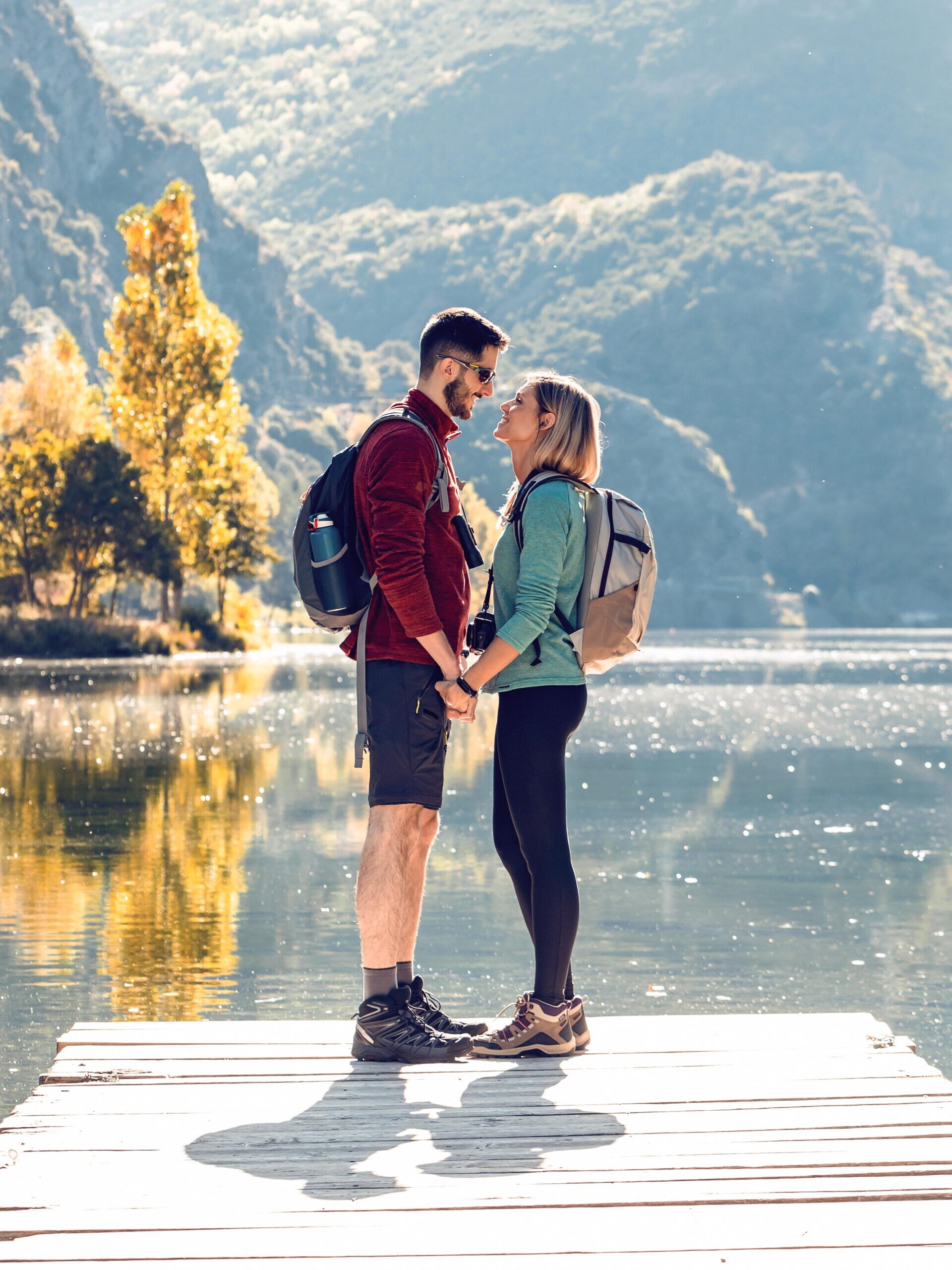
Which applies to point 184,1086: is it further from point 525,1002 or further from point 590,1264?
point 590,1264

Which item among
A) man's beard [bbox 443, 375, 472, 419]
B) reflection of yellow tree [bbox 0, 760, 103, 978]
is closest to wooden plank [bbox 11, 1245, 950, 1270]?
man's beard [bbox 443, 375, 472, 419]

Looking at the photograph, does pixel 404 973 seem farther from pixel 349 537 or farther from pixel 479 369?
pixel 479 369

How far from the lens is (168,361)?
51.8 m

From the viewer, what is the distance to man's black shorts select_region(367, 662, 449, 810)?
5.21 m

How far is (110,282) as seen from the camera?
17700 cm

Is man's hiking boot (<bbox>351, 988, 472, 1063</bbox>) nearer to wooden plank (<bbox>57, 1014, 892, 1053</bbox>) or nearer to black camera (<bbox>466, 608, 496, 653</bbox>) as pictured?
wooden plank (<bbox>57, 1014, 892, 1053</bbox>)

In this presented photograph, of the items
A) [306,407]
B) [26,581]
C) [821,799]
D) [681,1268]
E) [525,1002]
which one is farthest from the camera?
[306,407]

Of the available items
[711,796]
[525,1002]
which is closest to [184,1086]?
[525,1002]

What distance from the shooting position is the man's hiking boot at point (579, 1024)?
5281 mm

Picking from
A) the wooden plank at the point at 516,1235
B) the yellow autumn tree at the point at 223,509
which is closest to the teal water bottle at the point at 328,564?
the wooden plank at the point at 516,1235

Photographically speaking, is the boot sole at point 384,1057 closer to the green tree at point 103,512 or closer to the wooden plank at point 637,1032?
the wooden plank at point 637,1032

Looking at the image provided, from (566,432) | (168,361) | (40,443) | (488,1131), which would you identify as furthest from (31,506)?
(488,1131)

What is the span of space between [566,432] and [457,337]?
47 cm

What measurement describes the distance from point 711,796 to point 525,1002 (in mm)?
13686
